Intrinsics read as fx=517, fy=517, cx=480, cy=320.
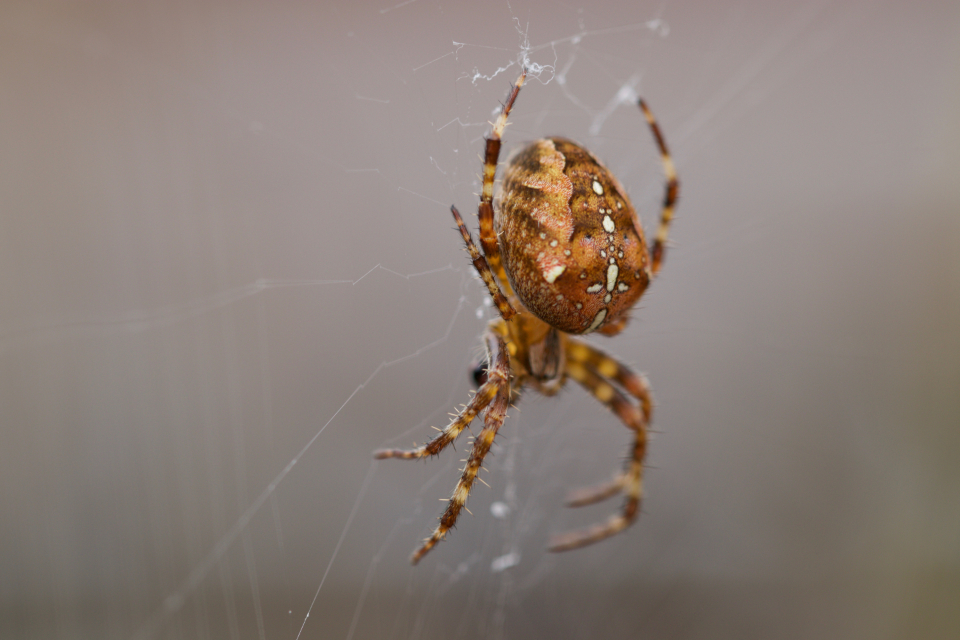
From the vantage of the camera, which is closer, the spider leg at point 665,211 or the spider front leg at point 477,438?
the spider front leg at point 477,438

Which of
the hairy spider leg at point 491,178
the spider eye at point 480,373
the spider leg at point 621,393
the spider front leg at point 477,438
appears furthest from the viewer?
the spider leg at point 621,393

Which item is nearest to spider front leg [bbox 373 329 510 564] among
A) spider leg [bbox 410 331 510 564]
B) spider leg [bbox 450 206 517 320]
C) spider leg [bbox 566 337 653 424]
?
spider leg [bbox 410 331 510 564]

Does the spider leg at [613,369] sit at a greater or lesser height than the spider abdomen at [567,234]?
lesser

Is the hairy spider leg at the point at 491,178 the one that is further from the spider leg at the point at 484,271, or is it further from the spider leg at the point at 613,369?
the spider leg at the point at 613,369

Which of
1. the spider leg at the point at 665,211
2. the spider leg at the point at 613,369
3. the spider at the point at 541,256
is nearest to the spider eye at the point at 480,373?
the spider at the point at 541,256

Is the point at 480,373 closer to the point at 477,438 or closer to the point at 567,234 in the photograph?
the point at 477,438

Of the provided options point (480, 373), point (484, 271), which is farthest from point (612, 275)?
point (480, 373)

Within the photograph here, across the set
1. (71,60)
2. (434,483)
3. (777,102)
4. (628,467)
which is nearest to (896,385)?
(777,102)
